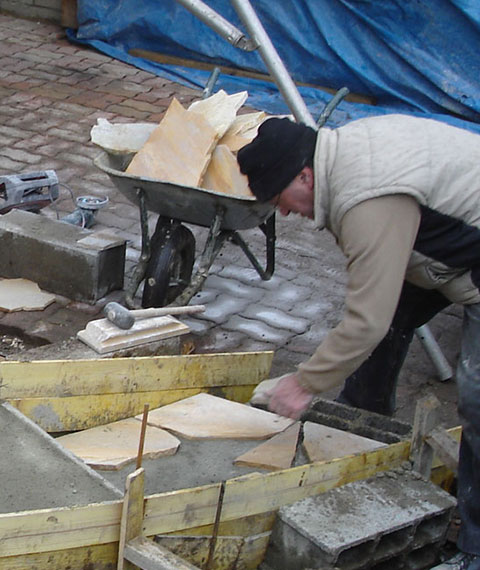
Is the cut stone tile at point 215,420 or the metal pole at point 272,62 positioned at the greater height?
the metal pole at point 272,62

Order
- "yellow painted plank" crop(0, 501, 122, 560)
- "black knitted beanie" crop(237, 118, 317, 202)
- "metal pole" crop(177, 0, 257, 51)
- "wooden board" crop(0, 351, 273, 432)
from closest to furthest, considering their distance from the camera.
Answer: "yellow painted plank" crop(0, 501, 122, 560)
"black knitted beanie" crop(237, 118, 317, 202)
"wooden board" crop(0, 351, 273, 432)
"metal pole" crop(177, 0, 257, 51)

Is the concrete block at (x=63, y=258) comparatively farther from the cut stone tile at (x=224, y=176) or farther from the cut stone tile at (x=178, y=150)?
the cut stone tile at (x=224, y=176)

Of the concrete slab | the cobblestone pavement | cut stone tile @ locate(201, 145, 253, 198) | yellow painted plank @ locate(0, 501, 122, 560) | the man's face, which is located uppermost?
the man's face

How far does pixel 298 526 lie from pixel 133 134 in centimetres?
295

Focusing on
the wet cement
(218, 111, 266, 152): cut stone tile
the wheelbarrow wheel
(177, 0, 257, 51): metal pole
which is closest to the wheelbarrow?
the wheelbarrow wheel

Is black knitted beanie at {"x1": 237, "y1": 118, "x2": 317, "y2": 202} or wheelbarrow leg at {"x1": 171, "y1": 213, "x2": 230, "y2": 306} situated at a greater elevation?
black knitted beanie at {"x1": 237, "y1": 118, "x2": 317, "y2": 202}

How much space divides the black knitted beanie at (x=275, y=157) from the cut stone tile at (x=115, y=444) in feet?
3.79

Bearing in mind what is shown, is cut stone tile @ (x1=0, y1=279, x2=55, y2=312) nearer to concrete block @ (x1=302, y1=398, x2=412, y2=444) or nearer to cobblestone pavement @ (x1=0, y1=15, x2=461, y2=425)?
cobblestone pavement @ (x1=0, y1=15, x2=461, y2=425)

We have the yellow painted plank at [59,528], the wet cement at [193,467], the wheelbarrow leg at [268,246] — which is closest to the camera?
the yellow painted plank at [59,528]

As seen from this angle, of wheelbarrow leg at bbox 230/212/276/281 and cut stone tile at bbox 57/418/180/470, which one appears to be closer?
cut stone tile at bbox 57/418/180/470

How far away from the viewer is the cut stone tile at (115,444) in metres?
3.58

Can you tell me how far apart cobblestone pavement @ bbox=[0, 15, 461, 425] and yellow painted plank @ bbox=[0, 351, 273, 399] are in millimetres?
882

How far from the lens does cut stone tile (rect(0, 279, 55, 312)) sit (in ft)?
17.7

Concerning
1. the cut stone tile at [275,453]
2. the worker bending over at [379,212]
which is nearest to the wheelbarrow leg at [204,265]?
the cut stone tile at [275,453]
